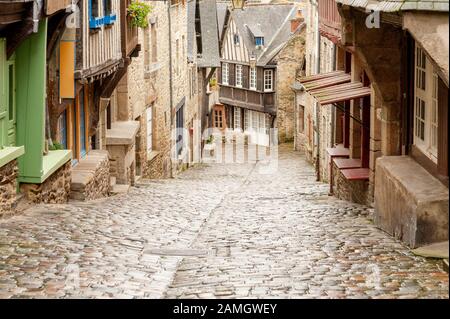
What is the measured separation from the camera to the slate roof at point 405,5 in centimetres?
775

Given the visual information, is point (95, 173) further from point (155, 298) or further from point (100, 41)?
point (155, 298)

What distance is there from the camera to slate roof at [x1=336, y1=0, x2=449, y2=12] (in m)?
7.75

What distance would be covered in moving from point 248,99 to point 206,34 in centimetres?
1029

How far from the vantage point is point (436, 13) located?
8016 millimetres

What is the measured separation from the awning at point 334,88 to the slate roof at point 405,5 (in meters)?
4.17

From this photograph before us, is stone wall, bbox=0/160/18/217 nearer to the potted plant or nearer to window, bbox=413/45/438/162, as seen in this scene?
window, bbox=413/45/438/162

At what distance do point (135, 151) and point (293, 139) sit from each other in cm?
2378

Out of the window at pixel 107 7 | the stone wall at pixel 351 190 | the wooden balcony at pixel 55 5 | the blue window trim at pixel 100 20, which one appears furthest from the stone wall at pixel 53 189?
the stone wall at pixel 351 190

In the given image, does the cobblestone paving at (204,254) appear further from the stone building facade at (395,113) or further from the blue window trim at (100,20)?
the blue window trim at (100,20)

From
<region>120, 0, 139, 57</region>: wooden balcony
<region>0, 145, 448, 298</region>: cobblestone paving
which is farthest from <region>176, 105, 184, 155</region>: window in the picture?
<region>0, 145, 448, 298</region>: cobblestone paving

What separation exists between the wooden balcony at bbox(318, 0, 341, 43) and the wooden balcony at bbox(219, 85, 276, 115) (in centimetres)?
2966

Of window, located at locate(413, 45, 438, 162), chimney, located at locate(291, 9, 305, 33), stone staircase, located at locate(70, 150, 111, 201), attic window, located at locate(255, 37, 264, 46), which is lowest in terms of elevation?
stone staircase, located at locate(70, 150, 111, 201)

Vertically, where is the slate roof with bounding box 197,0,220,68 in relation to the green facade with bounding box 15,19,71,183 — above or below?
above
